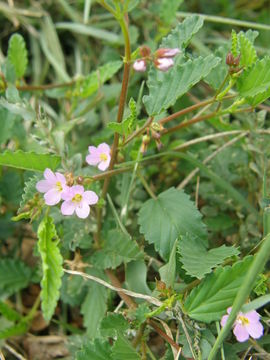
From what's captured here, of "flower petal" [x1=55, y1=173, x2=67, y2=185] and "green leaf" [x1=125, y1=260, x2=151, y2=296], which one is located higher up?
"flower petal" [x1=55, y1=173, x2=67, y2=185]

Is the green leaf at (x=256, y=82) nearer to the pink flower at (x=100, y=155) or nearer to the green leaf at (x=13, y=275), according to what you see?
the pink flower at (x=100, y=155)

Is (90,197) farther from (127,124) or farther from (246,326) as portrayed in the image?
(246,326)

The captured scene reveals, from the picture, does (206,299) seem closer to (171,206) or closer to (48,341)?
(171,206)

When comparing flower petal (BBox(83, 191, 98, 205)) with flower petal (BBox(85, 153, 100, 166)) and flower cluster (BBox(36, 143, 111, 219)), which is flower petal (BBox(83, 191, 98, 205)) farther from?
flower petal (BBox(85, 153, 100, 166))

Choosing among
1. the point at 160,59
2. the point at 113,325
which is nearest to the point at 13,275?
the point at 113,325

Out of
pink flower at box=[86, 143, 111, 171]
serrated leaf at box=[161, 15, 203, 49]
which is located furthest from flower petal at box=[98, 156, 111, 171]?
serrated leaf at box=[161, 15, 203, 49]

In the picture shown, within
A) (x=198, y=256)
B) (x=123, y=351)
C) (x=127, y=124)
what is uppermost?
(x=127, y=124)

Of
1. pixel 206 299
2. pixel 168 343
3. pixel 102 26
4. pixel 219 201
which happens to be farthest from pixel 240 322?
pixel 102 26
